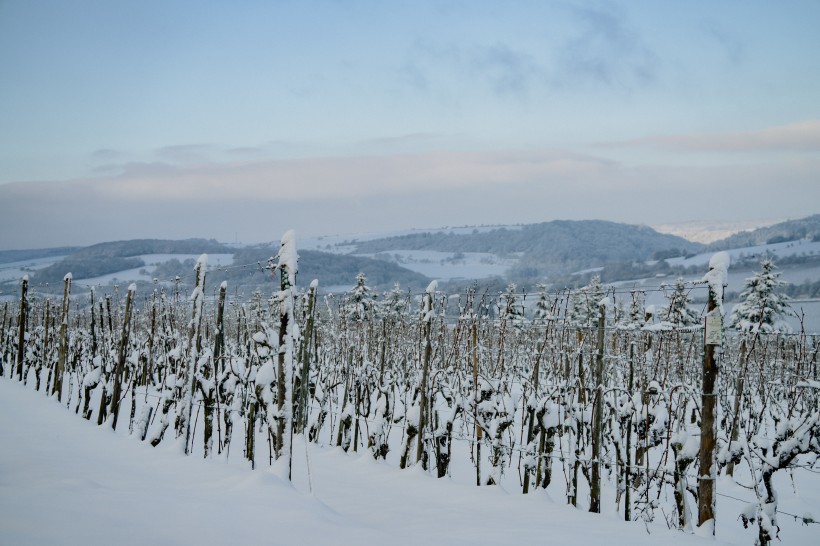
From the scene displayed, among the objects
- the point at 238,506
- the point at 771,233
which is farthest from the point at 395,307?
the point at 771,233

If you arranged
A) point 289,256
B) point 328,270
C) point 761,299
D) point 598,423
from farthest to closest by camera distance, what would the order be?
point 328,270, point 761,299, point 598,423, point 289,256

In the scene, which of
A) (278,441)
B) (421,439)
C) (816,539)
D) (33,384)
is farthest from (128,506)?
(33,384)

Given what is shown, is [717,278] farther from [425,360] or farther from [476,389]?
[425,360]

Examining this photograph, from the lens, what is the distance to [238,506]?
12.1 feet

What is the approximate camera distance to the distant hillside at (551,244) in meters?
150

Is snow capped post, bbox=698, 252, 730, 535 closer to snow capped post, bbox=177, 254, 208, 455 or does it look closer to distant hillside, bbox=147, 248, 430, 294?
snow capped post, bbox=177, 254, 208, 455

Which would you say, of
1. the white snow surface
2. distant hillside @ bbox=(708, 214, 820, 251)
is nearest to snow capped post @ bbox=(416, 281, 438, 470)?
the white snow surface

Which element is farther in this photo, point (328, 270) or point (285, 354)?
point (328, 270)

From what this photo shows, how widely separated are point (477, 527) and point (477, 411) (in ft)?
7.00

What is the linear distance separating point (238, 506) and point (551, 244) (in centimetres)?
16834

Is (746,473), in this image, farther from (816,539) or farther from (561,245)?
(561,245)

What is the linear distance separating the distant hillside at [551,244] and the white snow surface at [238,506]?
439ft

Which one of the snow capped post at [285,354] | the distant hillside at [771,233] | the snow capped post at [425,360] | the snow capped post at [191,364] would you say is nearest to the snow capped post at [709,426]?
the snow capped post at [425,360]

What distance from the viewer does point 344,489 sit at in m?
5.82
